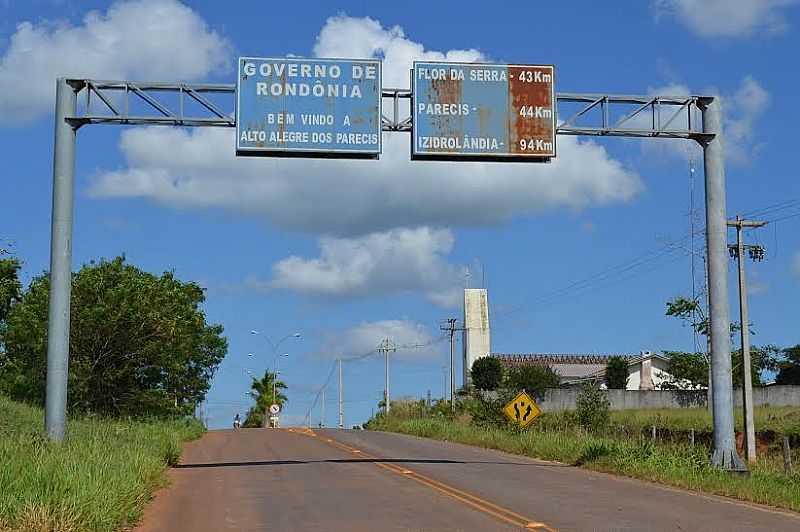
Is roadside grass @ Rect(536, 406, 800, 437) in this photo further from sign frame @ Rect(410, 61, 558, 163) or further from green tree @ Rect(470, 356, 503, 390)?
green tree @ Rect(470, 356, 503, 390)

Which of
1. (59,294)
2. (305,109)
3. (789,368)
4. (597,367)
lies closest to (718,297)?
→ (305,109)

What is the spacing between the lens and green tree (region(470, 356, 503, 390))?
95.8 meters

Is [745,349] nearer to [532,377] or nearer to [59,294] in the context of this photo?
[59,294]

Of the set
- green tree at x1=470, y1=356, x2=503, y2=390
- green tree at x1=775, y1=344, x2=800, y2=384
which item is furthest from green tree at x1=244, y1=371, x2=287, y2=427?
green tree at x1=775, y1=344, x2=800, y2=384

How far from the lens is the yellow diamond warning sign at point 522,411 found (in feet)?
109

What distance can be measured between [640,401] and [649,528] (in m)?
63.2

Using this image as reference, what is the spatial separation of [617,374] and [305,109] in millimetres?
77323

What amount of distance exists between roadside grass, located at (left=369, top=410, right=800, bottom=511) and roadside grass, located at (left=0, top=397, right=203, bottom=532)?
400 inches

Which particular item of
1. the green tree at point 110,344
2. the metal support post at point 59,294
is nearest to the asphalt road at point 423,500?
the metal support post at point 59,294

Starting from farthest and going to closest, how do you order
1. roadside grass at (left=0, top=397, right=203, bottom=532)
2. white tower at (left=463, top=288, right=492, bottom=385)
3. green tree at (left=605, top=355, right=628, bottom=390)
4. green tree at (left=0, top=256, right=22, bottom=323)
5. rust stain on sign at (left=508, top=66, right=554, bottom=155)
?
white tower at (left=463, top=288, right=492, bottom=385) → green tree at (left=605, top=355, right=628, bottom=390) → green tree at (left=0, top=256, right=22, bottom=323) → rust stain on sign at (left=508, top=66, right=554, bottom=155) → roadside grass at (left=0, top=397, right=203, bottom=532)

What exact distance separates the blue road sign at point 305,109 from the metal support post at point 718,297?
786 centimetres

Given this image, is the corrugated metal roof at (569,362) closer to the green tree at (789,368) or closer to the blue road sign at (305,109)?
the green tree at (789,368)

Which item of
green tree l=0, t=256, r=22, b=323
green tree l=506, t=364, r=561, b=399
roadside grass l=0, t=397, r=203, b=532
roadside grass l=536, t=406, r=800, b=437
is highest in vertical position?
green tree l=0, t=256, r=22, b=323

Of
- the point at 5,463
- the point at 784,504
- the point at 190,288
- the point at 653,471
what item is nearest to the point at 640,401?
the point at 190,288
